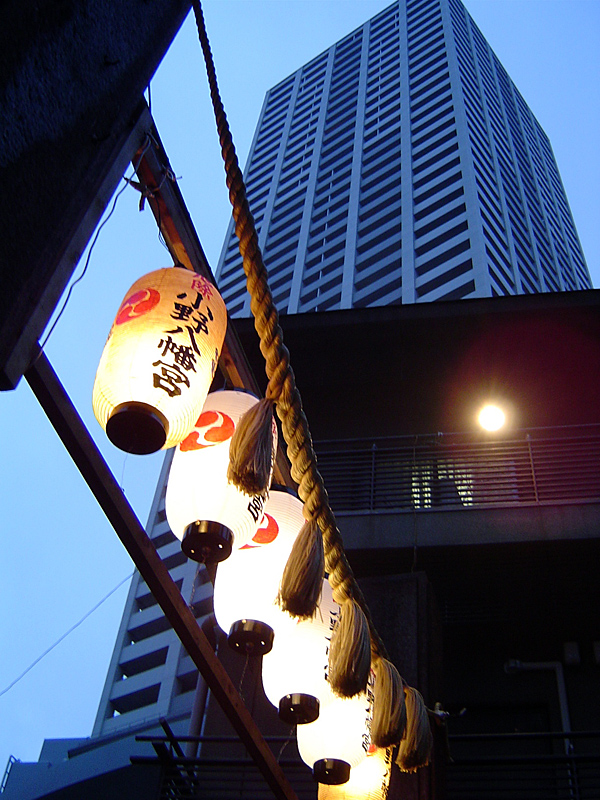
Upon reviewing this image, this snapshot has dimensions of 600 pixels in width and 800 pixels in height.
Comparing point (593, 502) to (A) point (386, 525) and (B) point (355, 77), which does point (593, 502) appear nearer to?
(A) point (386, 525)

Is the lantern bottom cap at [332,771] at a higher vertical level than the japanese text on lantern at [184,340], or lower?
lower

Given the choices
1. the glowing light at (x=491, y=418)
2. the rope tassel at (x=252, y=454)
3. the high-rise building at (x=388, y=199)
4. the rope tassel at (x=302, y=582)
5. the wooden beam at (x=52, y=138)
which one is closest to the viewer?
the wooden beam at (x=52, y=138)

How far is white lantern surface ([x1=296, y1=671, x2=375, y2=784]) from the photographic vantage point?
14.4ft

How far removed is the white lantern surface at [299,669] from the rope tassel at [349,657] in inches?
11.5

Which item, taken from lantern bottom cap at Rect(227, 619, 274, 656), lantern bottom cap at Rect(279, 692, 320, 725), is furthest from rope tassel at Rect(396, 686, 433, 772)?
lantern bottom cap at Rect(227, 619, 274, 656)

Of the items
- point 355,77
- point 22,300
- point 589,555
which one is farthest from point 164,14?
point 355,77

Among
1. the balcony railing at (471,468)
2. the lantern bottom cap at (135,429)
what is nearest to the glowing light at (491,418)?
the balcony railing at (471,468)

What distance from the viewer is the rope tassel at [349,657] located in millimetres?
3605

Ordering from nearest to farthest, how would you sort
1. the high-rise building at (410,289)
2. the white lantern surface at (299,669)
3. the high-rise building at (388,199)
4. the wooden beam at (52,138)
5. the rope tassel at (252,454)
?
the wooden beam at (52,138), the rope tassel at (252,454), the white lantern surface at (299,669), the high-rise building at (410,289), the high-rise building at (388,199)

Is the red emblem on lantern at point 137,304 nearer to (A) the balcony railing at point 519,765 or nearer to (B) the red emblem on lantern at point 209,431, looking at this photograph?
(B) the red emblem on lantern at point 209,431

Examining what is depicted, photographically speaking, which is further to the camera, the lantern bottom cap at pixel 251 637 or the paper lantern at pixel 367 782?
the paper lantern at pixel 367 782

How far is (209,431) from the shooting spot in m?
3.91

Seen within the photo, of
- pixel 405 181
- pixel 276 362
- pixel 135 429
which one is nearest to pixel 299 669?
pixel 276 362

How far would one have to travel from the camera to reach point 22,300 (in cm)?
221
